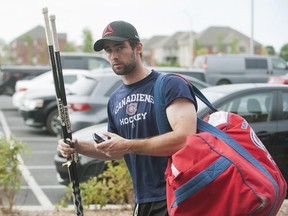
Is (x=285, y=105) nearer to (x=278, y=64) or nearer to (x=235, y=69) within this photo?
(x=235, y=69)

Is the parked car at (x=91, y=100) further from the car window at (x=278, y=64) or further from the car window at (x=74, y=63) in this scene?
the car window at (x=278, y=64)

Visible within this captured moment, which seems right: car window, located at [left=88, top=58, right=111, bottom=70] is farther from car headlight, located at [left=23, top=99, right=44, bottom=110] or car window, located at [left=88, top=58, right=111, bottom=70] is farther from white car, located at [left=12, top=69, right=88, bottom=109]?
car headlight, located at [left=23, top=99, right=44, bottom=110]

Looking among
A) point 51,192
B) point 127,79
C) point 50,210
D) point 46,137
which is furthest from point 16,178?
point 46,137

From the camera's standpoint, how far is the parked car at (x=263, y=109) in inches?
229

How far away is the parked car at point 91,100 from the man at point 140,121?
627cm

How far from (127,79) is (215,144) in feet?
2.30

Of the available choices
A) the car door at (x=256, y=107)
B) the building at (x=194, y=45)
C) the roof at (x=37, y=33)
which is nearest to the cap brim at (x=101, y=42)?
the car door at (x=256, y=107)

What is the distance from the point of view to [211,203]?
2.01m

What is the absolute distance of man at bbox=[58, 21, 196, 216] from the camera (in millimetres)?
2309

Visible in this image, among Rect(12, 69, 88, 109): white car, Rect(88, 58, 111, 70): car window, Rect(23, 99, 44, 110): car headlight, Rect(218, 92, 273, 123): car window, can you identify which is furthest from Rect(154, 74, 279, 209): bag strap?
Rect(88, 58, 111, 70): car window

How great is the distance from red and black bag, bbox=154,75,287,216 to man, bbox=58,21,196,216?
0.19 m

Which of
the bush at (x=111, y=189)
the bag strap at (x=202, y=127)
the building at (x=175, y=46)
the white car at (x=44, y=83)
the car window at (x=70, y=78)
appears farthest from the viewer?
the building at (x=175, y=46)

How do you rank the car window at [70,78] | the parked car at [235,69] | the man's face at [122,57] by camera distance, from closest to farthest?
the man's face at [122,57] → the car window at [70,78] → the parked car at [235,69]

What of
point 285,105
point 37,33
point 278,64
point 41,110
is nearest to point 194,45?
point 37,33
